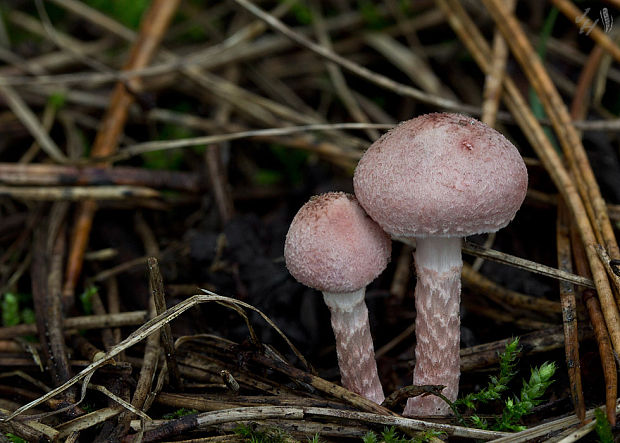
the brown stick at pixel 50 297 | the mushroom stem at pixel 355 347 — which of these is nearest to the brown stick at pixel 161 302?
the brown stick at pixel 50 297

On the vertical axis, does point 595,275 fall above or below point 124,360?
above

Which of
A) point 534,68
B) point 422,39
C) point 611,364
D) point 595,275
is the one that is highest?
point 422,39

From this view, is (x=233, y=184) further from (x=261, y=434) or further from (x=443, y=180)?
(x=443, y=180)

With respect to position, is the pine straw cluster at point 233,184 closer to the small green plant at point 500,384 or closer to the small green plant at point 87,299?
the small green plant at point 87,299

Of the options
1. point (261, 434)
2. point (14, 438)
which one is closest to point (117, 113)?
point (14, 438)

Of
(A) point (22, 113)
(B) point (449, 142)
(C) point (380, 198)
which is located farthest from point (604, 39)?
(A) point (22, 113)

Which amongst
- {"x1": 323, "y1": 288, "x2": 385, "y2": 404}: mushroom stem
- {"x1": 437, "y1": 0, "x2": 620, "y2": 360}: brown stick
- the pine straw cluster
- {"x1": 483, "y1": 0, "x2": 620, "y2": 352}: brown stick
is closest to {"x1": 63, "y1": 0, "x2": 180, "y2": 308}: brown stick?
the pine straw cluster

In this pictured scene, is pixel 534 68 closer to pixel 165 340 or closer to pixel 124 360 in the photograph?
pixel 165 340
